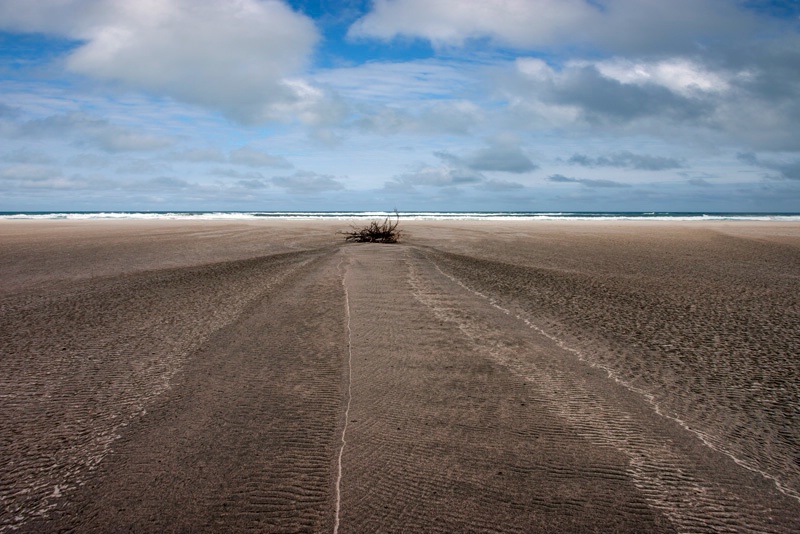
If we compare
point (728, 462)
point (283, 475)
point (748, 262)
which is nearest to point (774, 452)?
point (728, 462)

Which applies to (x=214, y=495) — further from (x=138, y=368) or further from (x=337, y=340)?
(x=337, y=340)

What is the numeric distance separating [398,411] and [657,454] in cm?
147

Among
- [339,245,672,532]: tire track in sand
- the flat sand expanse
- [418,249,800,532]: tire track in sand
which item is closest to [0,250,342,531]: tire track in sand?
the flat sand expanse

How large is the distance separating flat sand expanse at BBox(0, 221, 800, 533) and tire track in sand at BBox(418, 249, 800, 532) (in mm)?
15

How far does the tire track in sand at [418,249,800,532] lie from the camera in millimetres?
2191

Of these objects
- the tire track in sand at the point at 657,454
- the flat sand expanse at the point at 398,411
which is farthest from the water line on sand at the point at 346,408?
A: the tire track in sand at the point at 657,454

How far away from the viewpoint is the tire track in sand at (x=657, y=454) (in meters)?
2.19

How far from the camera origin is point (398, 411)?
316 cm

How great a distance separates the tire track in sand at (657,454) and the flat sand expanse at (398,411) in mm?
15

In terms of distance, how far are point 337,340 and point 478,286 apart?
3.49 m

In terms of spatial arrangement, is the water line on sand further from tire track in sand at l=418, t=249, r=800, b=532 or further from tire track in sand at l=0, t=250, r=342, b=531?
tire track in sand at l=418, t=249, r=800, b=532

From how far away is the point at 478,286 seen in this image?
765cm

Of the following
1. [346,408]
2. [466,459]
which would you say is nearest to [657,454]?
[466,459]

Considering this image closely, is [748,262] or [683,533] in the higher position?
[748,262]
